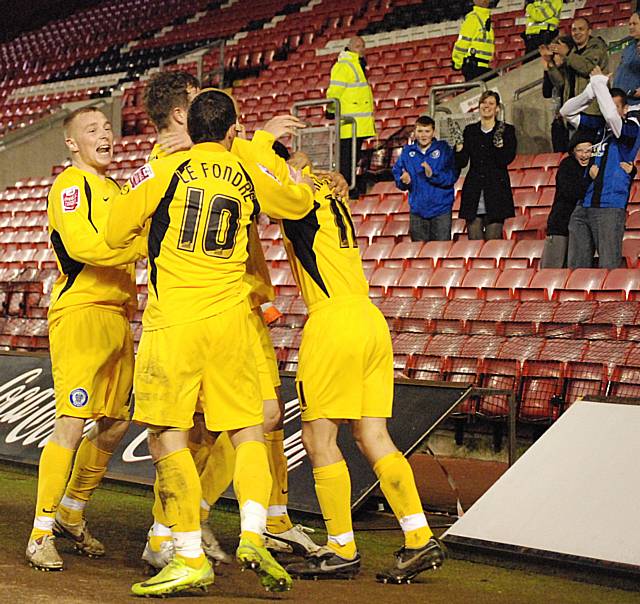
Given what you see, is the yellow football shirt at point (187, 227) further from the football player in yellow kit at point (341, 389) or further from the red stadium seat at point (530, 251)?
the red stadium seat at point (530, 251)

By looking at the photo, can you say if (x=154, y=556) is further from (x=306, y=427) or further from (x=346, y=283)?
(x=346, y=283)

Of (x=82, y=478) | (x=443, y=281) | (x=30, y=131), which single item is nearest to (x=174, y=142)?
(x=82, y=478)

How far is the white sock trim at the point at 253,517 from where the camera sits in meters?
3.98

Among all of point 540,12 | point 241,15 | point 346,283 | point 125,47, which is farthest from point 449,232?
point 125,47

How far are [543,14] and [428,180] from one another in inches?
181

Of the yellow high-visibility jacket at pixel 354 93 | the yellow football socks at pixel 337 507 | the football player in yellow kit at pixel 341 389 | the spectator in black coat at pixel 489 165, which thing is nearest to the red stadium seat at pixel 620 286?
the spectator in black coat at pixel 489 165

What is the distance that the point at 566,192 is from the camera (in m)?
9.16

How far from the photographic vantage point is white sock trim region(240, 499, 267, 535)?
3.98 meters

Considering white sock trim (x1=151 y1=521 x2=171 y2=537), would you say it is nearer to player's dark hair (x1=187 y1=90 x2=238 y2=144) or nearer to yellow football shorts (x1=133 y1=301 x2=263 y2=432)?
yellow football shorts (x1=133 y1=301 x2=263 y2=432)

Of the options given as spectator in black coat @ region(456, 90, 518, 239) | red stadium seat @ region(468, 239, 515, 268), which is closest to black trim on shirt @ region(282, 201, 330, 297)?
red stadium seat @ region(468, 239, 515, 268)

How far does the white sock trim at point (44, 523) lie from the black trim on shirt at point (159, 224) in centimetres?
118

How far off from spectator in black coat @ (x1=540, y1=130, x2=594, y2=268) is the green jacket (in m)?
1.58

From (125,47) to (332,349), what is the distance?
2242cm

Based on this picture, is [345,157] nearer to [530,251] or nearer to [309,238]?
[530,251]
